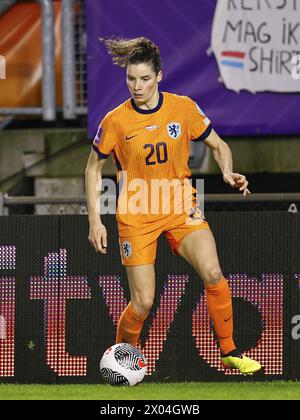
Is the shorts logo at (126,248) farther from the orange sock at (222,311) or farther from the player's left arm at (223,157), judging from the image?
the player's left arm at (223,157)

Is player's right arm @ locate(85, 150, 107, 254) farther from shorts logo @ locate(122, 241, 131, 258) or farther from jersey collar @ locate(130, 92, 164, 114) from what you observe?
jersey collar @ locate(130, 92, 164, 114)

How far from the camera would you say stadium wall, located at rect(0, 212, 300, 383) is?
1180 centimetres

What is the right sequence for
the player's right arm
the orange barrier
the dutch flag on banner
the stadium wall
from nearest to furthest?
1. the player's right arm
2. the stadium wall
3. the dutch flag on banner
4. the orange barrier

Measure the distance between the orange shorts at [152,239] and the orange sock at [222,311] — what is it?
407 millimetres

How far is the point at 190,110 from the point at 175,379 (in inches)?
88.8

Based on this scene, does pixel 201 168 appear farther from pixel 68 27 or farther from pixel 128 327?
pixel 128 327

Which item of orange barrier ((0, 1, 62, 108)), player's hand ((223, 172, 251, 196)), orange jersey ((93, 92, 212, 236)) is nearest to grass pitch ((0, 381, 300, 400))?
orange jersey ((93, 92, 212, 236))

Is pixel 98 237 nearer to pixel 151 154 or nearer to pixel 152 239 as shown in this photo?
pixel 152 239

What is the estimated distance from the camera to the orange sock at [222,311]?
424 inches

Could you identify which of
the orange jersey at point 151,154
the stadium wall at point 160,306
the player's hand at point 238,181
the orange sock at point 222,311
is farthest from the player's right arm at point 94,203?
the stadium wall at point 160,306

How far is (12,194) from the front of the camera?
14.9 meters

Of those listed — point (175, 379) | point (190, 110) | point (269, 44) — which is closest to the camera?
point (190, 110)

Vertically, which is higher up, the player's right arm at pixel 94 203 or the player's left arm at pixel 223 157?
the player's left arm at pixel 223 157
